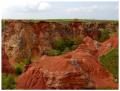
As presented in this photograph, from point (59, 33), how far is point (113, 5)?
689 millimetres

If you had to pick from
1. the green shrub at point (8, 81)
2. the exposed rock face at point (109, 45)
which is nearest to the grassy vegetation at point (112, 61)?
the exposed rock face at point (109, 45)

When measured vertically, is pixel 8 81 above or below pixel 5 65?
below

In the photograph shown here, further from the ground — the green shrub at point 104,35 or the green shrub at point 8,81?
the green shrub at point 104,35

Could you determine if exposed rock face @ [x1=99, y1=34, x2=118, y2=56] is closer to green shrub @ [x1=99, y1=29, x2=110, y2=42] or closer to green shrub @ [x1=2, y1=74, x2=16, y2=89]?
green shrub @ [x1=99, y1=29, x2=110, y2=42]

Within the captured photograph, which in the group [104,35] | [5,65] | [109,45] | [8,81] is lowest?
[8,81]

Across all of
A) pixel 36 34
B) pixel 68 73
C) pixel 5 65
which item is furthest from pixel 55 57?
pixel 5 65

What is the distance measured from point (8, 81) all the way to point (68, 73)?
686mm

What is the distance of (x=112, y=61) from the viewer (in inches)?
623

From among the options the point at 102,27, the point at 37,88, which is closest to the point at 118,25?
the point at 102,27

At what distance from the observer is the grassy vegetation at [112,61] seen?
Result: 623 inches

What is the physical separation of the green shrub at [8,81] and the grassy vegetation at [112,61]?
105 cm

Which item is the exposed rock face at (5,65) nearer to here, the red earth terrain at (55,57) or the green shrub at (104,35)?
the red earth terrain at (55,57)

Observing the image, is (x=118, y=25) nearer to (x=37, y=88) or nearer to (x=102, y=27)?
(x=102, y=27)

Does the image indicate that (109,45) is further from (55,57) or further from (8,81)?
(8,81)
